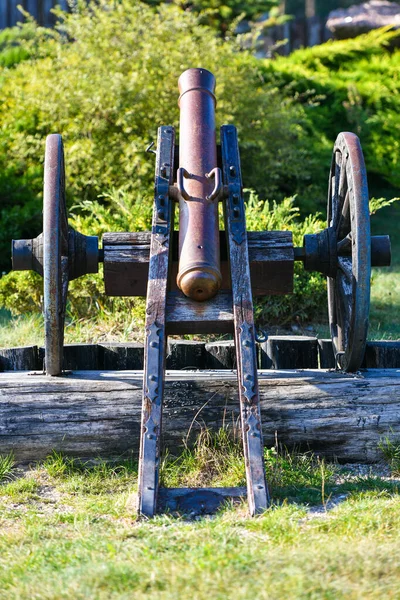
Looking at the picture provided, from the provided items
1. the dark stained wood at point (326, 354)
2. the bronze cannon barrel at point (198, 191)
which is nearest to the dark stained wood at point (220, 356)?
the dark stained wood at point (326, 354)

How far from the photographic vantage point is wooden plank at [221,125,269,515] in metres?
3.33

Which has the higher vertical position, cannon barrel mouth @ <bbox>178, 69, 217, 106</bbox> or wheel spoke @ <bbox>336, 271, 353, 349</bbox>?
cannon barrel mouth @ <bbox>178, 69, 217, 106</bbox>

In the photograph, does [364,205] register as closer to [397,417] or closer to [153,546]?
[397,417]

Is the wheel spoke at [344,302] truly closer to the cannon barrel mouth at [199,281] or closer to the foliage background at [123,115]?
the cannon barrel mouth at [199,281]

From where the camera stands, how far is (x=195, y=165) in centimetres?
425

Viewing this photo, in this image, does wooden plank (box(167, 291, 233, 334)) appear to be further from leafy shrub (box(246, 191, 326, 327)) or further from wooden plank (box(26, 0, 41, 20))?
wooden plank (box(26, 0, 41, 20))

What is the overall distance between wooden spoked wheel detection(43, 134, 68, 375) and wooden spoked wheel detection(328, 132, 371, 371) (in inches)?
57.9

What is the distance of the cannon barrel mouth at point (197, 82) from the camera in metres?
4.60

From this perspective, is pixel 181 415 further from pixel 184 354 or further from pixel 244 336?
pixel 184 354

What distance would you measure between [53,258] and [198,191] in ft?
2.62

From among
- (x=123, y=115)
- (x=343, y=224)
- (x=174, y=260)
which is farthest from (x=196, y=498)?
(x=123, y=115)

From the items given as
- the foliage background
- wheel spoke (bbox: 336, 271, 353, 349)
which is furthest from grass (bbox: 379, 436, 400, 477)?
the foliage background

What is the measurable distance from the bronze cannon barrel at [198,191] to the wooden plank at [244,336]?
0.08 metres

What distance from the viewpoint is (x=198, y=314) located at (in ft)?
12.6
